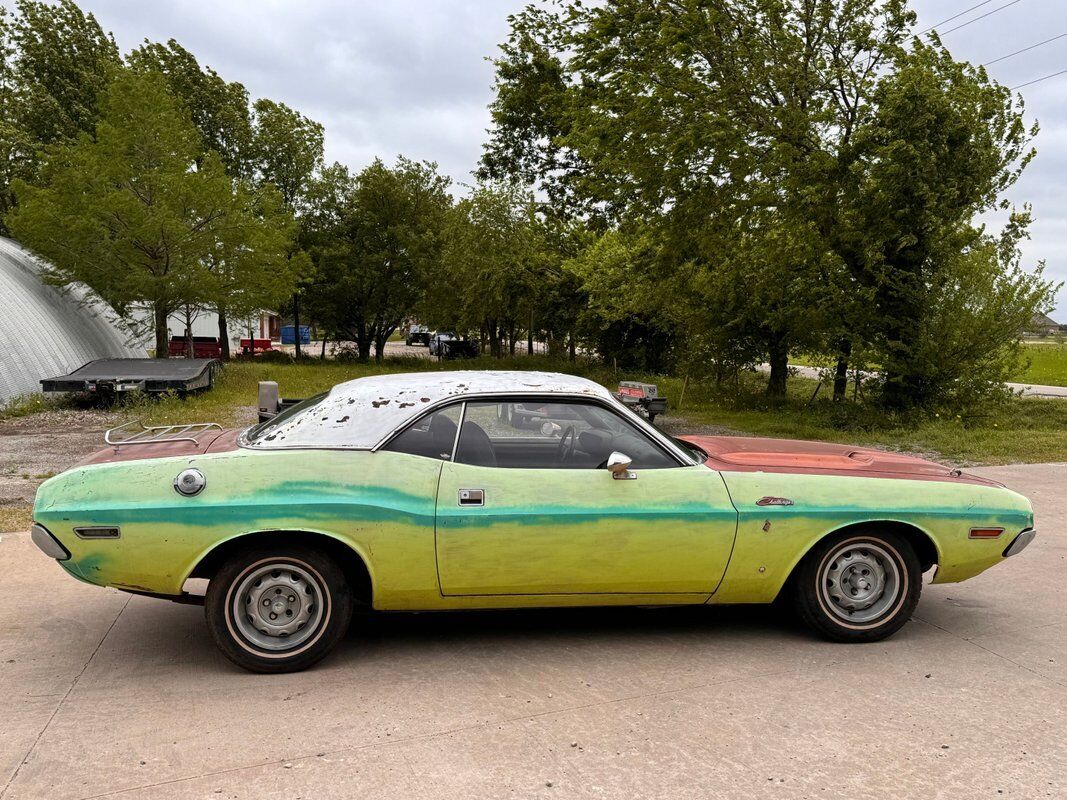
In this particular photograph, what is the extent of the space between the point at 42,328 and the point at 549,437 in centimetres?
1932

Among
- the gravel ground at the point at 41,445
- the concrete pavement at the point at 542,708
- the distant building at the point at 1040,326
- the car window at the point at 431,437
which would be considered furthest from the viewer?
the distant building at the point at 1040,326

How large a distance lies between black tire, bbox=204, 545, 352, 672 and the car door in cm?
53

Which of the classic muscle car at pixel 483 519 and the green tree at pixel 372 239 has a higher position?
the green tree at pixel 372 239

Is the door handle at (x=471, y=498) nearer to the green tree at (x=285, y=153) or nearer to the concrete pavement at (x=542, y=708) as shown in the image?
the concrete pavement at (x=542, y=708)

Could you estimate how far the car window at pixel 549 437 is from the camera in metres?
4.28

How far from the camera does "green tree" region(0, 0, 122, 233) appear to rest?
3609cm

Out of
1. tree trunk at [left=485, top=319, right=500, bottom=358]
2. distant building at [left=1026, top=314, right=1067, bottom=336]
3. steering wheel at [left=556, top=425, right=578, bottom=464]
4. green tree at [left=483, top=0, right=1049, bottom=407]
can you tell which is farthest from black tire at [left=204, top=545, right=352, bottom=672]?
tree trunk at [left=485, top=319, right=500, bottom=358]

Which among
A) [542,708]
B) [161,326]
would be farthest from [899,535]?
[161,326]

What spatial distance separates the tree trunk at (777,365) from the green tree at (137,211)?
1440 centimetres

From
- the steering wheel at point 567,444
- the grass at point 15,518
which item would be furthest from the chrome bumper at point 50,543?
the grass at point 15,518

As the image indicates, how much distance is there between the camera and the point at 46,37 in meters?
37.6

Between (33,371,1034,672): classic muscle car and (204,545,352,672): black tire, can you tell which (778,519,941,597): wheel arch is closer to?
(33,371,1034,672): classic muscle car

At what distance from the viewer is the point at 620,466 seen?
4145 mm

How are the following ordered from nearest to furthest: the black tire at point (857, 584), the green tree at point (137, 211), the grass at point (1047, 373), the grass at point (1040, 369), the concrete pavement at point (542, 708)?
the concrete pavement at point (542, 708) < the black tire at point (857, 584) < the grass at point (1040, 369) < the green tree at point (137, 211) < the grass at point (1047, 373)
